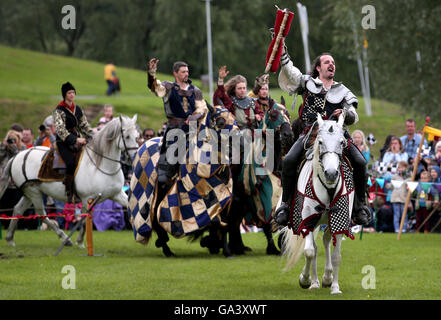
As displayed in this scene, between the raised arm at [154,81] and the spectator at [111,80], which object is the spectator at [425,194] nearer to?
the raised arm at [154,81]

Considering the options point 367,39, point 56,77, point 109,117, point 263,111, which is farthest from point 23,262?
point 56,77

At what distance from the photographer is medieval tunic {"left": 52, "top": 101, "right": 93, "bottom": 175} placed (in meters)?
14.8

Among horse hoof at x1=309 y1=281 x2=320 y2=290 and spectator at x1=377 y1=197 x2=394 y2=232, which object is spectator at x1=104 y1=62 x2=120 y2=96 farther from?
horse hoof at x1=309 y1=281 x2=320 y2=290

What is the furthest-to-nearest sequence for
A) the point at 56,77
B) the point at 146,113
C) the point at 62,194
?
the point at 56,77
the point at 146,113
the point at 62,194

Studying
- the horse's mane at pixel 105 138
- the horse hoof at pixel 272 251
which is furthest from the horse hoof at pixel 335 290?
the horse's mane at pixel 105 138

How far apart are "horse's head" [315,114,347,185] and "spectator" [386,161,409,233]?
9165mm

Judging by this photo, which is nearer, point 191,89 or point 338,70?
point 191,89

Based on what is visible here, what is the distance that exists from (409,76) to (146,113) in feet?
37.0

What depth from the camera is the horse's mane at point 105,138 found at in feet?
49.0

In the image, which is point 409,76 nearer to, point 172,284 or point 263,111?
point 263,111

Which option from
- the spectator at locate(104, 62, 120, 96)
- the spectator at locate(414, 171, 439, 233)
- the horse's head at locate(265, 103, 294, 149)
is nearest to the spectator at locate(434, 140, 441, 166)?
the spectator at locate(414, 171, 439, 233)

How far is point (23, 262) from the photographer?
12602mm
